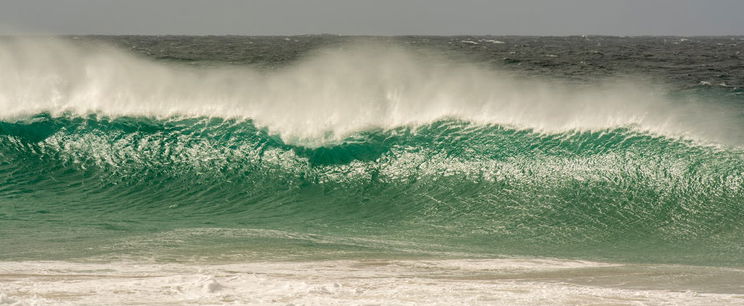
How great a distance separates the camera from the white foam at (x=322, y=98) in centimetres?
1653

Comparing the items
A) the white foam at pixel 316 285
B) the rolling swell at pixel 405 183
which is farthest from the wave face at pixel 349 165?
the white foam at pixel 316 285

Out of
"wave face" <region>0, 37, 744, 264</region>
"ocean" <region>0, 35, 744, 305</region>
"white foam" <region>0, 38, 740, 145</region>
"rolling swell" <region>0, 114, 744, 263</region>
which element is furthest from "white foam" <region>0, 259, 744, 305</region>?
"white foam" <region>0, 38, 740, 145</region>

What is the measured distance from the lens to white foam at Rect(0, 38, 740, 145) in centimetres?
1653

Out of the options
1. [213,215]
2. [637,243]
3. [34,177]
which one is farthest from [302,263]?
[34,177]

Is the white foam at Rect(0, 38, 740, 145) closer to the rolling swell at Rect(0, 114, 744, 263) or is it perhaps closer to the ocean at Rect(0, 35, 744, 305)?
the ocean at Rect(0, 35, 744, 305)

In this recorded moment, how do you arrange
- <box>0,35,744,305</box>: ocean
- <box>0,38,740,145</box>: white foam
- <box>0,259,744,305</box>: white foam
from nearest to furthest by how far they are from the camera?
<box>0,259,744,305</box>: white foam → <box>0,35,744,305</box>: ocean → <box>0,38,740,145</box>: white foam

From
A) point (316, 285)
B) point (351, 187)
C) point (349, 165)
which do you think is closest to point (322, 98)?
point (349, 165)

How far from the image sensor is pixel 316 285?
8.00 meters

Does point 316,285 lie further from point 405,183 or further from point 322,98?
point 322,98

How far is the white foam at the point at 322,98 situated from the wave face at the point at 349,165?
52 millimetres

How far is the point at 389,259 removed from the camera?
9.86 metres

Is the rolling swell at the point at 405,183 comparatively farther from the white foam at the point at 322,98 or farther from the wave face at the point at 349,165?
the white foam at the point at 322,98

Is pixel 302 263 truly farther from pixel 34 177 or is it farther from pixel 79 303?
pixel 34 177

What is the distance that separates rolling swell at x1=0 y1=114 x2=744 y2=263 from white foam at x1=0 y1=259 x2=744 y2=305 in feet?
7.00
